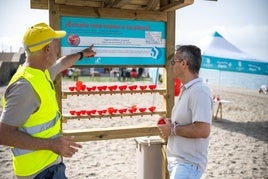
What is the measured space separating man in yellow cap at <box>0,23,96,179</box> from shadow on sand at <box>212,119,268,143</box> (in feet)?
24.1

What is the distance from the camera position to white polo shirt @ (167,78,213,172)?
2.56 m

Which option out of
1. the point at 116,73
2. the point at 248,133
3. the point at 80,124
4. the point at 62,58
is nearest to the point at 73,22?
the point at 62,58

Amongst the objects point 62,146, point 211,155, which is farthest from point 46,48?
point 211,155

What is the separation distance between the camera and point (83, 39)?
3732 millimetres

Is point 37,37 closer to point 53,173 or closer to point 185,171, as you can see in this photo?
point 53,173

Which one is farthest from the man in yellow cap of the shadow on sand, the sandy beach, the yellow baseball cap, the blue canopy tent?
the blue canopy tent

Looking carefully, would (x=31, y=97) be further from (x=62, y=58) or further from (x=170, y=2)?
(x=170, y=2)

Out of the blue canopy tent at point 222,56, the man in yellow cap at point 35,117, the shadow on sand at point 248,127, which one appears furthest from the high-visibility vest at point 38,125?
the blue canopy tent at point 222,56

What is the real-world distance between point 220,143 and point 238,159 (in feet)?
4.25

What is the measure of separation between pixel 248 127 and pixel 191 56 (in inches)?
311

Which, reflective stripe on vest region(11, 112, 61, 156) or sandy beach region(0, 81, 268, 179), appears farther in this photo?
sandy beach region(0, 81, 268, 179)

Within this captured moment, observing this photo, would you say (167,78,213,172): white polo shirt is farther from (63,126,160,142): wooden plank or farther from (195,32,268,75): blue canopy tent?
(195,32,268,75): blue canopy tent

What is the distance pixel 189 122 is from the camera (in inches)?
106

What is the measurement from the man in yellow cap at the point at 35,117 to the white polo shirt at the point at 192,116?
1085 mm
